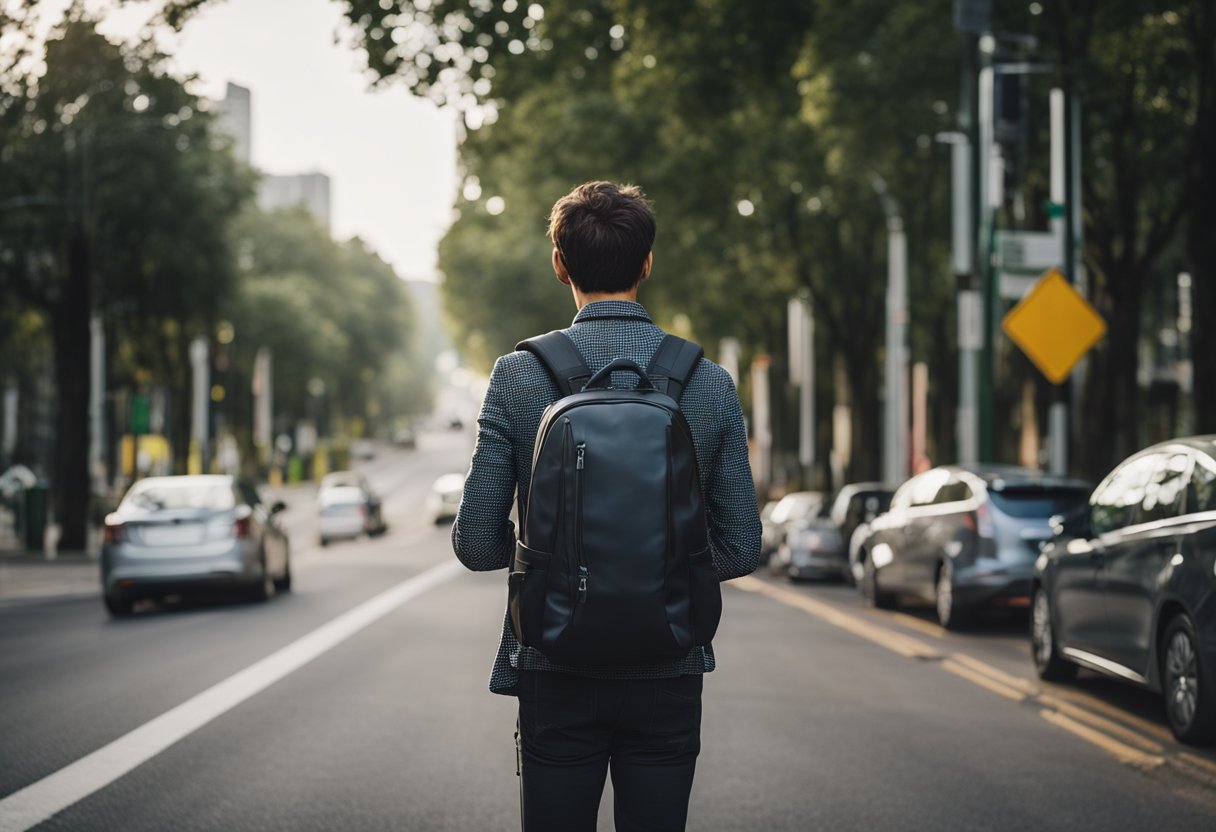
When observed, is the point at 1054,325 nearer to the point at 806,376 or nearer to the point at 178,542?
the point at 178,542

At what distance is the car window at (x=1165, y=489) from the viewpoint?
30.6 feet

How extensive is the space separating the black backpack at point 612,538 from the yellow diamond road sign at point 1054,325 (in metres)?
16.9

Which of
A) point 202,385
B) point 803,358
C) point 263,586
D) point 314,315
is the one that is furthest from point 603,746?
point 314,315

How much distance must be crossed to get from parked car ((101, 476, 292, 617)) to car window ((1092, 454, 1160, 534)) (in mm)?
9921

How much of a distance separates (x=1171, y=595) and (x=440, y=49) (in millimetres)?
16653

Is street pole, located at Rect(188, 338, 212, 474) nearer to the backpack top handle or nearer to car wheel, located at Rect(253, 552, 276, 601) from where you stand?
car wheel, located at Rect(253, 552, 276, 601)

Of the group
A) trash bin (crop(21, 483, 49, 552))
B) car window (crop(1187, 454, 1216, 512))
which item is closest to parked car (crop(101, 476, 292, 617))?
car window (crop(1187, 454, 1216, 512))

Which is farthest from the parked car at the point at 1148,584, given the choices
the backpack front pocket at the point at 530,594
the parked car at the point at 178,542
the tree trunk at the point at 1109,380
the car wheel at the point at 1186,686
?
the tree trunk at the point at 1109,380

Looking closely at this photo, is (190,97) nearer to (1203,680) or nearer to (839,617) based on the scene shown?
(839,617)

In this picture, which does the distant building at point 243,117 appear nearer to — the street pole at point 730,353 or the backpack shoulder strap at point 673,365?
the street pole at point 730,353

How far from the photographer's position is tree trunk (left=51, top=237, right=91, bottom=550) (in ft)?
105

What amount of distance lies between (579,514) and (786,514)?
1056 inches

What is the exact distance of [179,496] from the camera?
1816 cm

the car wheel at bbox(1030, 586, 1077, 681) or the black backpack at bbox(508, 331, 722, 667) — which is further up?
the black backpack at bbox(508, 331, 722, 667)
